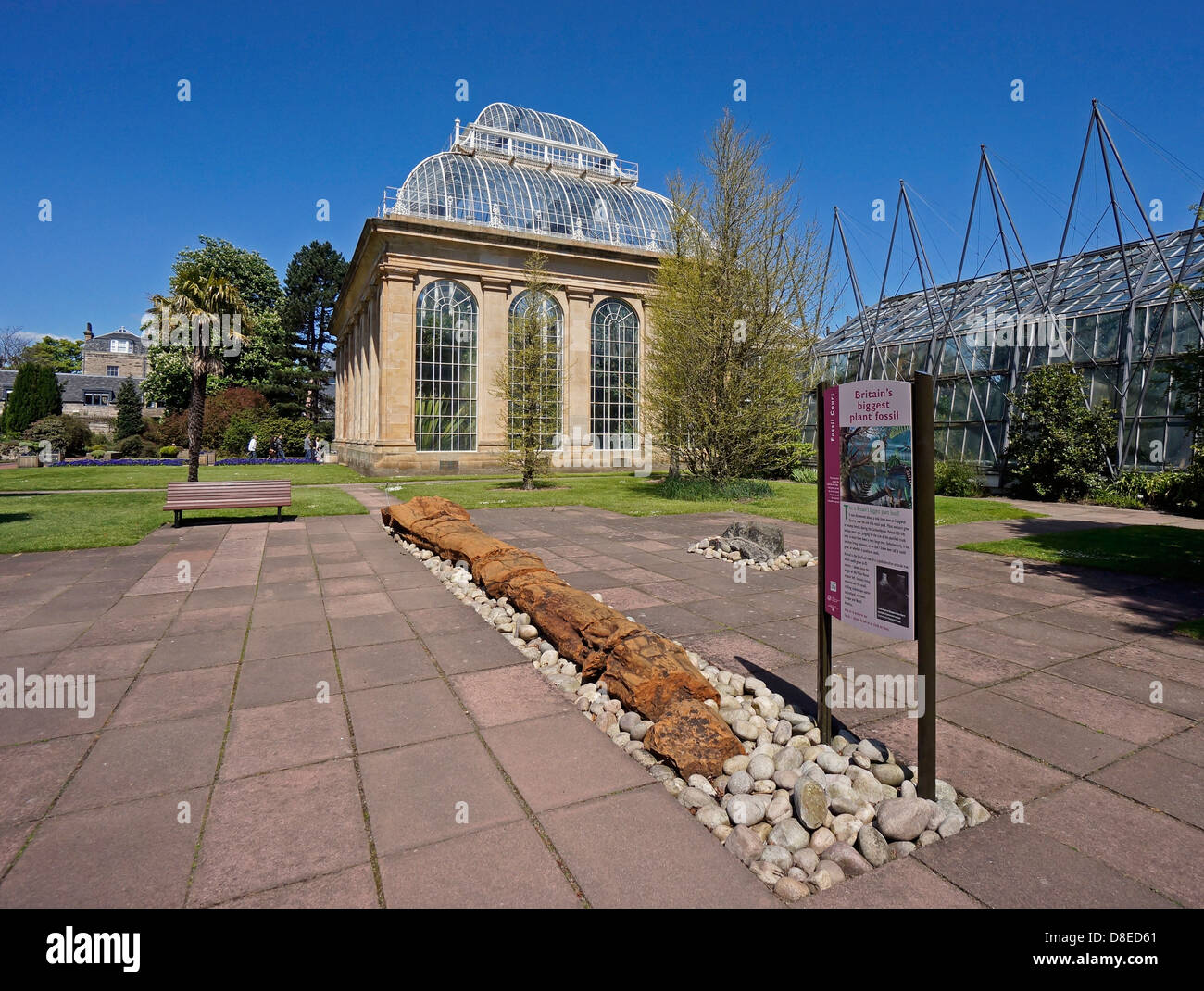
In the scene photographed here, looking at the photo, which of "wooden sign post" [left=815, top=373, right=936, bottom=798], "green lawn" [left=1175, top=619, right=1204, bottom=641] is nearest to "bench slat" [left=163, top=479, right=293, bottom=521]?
"wooden sign post" [left=815, top=373, right=936, bottom=798]

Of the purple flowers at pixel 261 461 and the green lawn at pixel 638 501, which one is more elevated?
the purple flowers at pixel 261 461

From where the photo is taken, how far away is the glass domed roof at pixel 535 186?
97.6 ft

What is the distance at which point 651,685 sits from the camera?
12.3 ft

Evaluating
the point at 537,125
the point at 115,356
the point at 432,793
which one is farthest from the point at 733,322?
the point at 115,356

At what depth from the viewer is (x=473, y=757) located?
11.0ft

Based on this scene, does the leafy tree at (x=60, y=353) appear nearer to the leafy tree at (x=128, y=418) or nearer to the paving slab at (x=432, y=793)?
the leafy tree at (x=128, y=418)

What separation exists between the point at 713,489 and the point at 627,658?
14.5 metres

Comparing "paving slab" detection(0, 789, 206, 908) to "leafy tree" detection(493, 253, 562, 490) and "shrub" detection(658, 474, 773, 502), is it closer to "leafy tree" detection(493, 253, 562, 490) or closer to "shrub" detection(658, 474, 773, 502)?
"shrub" detection(658, 474, 773, 502)

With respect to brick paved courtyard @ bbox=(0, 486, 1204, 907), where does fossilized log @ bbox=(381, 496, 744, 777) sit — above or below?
above

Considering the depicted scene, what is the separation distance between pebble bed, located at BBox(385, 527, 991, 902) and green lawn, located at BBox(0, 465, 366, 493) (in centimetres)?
1957

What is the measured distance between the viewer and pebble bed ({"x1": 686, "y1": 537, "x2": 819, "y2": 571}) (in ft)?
27.7

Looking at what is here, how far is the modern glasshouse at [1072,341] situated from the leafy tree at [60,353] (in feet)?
316

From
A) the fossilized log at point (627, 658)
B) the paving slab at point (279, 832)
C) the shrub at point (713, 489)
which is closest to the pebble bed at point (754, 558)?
the fossilized log at point (627, 658)
